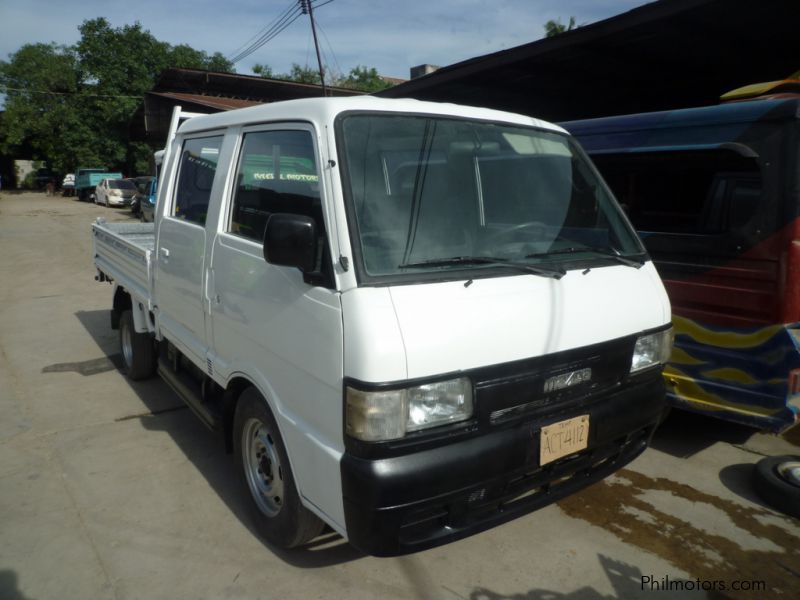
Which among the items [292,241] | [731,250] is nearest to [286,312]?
[292,241]

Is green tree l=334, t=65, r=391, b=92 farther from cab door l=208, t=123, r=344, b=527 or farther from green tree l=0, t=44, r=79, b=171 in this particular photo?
cab door l=208, t=123, r=344, b=527

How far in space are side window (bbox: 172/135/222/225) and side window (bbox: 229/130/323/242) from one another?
→ 40cm

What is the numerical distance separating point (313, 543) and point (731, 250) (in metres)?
3.00

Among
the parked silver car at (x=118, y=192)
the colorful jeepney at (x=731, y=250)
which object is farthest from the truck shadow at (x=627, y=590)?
the parked silver car at (x=118, y=192)

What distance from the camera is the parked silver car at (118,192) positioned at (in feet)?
100

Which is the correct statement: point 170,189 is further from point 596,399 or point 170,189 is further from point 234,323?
point 596,399

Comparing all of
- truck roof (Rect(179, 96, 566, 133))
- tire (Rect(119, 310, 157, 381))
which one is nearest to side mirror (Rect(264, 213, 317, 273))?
truck roof (Rect(179, 96, 566, 133))

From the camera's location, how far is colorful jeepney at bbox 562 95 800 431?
136 inches

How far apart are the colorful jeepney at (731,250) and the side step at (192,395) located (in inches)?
115

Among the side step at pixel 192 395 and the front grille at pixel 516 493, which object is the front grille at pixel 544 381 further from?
the side step at pixel 192 395

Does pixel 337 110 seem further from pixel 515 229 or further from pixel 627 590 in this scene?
pixel 627 590

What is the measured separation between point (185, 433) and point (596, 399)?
122 inches

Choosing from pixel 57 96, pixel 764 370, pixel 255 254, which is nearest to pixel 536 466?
pixel 255 254

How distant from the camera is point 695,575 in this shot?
2.87m
